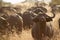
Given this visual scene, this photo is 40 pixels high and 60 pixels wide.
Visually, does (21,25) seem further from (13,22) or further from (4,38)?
(4,38)

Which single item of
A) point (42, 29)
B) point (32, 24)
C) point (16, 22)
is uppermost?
point (42, 29)

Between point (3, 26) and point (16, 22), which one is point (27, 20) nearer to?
point (16, 22)

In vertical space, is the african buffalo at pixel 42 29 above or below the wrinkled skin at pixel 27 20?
above

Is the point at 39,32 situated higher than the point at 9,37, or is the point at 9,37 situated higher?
the point at 39,32

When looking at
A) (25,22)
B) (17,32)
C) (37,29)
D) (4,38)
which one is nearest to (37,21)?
(37,29)

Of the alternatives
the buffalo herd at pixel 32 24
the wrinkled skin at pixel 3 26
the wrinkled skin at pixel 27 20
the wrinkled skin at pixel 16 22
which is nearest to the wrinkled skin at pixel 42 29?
the buffalo herd at pixel 32 24

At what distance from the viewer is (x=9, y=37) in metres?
12.6

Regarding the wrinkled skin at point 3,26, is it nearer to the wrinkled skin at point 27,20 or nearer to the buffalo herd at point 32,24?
the buffalo herd at point 32,24

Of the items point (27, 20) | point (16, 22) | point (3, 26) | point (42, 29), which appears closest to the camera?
point (42, 29)

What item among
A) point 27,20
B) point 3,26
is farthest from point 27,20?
point 3,26

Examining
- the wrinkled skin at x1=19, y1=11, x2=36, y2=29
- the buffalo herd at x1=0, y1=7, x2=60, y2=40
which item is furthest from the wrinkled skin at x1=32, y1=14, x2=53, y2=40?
the wrinkled skin at x1=19, y1=11, x2=36, y2=29

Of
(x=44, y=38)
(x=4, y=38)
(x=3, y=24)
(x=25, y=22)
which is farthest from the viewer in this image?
(x=25, y=22)

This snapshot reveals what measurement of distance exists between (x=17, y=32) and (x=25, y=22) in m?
1.97

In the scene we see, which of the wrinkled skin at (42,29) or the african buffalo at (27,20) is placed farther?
the african buffalo at (27,20)
